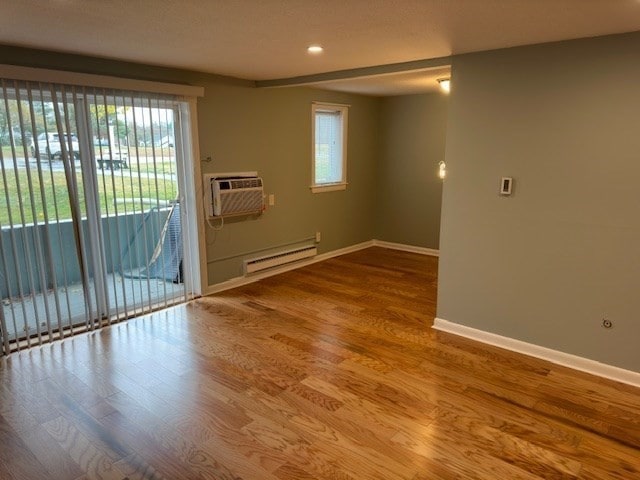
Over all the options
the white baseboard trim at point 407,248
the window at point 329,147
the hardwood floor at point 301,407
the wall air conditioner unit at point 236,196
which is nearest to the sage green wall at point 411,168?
the white baseboard trim at point 407,248

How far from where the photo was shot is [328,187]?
5695 millimetres

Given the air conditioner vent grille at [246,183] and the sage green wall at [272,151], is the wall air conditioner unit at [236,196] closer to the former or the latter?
the air conditioner vent grille at [246,183]

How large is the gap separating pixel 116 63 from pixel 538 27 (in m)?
3.04

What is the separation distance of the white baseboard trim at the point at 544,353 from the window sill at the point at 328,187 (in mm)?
2515

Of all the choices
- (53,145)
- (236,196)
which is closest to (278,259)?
(236,196)

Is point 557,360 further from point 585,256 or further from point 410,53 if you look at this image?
point 410,53

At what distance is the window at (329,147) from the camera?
5500mm

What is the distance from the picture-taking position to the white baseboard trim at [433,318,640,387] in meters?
2.84

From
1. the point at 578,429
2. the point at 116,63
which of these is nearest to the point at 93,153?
the point at 116,63

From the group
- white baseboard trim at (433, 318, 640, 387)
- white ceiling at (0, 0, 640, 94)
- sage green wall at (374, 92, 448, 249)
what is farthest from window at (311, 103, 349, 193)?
white baseboard trim at (433, 318, 640, 387)

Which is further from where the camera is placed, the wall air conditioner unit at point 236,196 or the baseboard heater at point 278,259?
the baseboard heater at point 278,259

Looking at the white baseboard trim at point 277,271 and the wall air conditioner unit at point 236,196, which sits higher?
the wall air conditioner unit at point 236,196

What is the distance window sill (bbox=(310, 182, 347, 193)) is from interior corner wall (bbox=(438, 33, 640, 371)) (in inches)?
93.1

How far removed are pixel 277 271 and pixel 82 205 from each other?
2346mm
